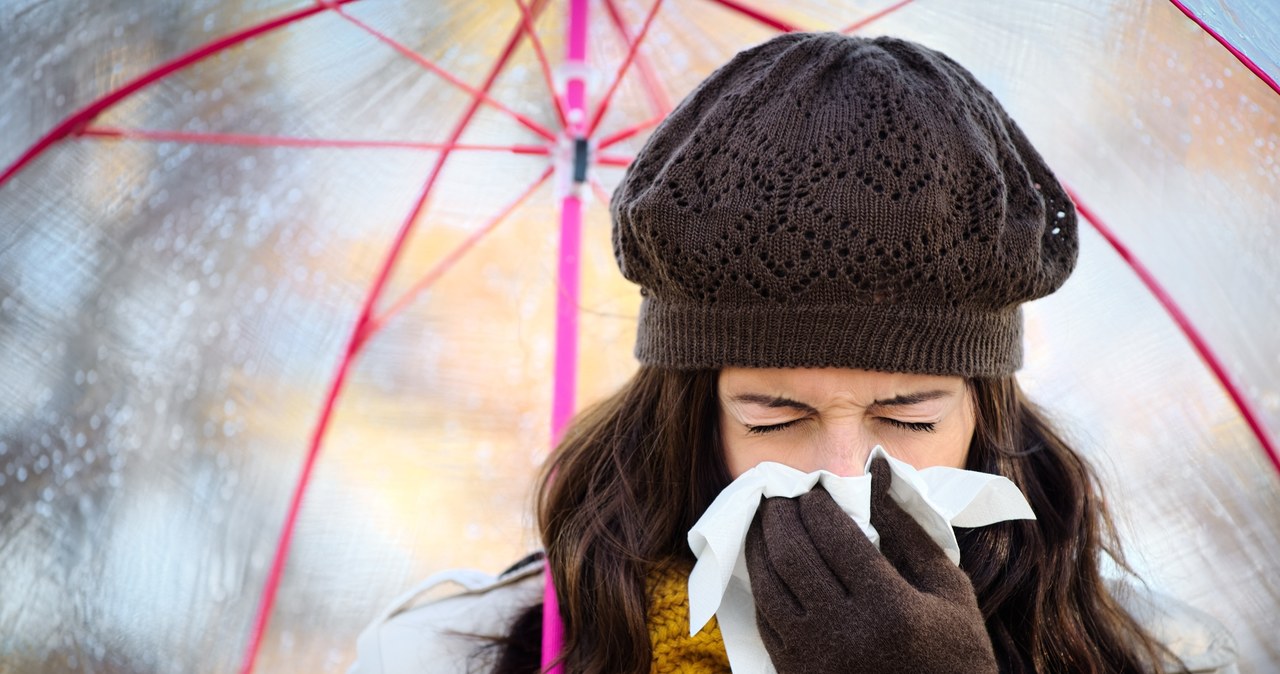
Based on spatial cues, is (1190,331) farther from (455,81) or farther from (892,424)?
(455,81)

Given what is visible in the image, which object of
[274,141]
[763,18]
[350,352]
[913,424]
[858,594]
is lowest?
[350,352]

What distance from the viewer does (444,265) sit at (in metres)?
2.61

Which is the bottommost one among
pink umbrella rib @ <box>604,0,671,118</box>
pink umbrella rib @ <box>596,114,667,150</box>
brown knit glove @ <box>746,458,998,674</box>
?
brown knit glove @ <box>746,458,998,674</box>

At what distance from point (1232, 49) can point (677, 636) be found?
56.1 inches

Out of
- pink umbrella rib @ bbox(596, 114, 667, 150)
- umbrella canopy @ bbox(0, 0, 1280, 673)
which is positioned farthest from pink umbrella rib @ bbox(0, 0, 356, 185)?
pink umbrella rib @ bbox(596, 114, 667, 150)

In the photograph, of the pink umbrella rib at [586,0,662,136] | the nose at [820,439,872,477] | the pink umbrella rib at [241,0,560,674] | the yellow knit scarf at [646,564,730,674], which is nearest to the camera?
the nose at [820,439,872,477]

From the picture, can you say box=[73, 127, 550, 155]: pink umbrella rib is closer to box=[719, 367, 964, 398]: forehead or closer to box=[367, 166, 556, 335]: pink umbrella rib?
box=[367, 166, 556, 335]: pink umbrella rib

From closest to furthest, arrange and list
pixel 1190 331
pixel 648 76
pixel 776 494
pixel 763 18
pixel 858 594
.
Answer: pixel 858 594 < pixel 776 494 < pixel 1190 331 < pixel 763 18 < pixel 648 76

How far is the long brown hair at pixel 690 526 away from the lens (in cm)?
200

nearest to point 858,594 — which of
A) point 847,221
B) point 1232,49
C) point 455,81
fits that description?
point 847,221

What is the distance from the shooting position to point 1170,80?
2102 millimetres

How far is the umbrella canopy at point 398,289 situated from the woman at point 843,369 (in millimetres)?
349

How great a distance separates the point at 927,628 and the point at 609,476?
2.79 ft

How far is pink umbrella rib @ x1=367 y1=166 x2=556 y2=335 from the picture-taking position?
2.59 meters
